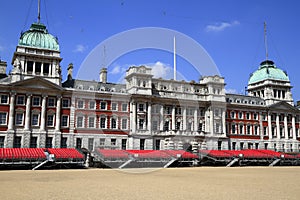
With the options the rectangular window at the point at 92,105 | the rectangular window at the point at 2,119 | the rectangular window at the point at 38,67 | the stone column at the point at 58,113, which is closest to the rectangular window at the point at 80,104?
the rectangular window at the point at 92,105

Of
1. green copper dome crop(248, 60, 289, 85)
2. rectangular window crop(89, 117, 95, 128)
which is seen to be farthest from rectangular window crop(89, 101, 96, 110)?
green copper dome crop(248, 60, 289, 85)

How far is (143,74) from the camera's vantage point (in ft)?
211

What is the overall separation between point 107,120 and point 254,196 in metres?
45.5

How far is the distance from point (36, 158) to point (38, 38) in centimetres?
2493

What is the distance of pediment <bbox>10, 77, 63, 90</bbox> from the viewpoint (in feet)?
181

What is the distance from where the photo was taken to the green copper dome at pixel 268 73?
3248 inches

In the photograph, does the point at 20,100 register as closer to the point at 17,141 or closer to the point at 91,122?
the point at 17,141

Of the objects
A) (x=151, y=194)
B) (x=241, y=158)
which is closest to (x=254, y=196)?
(x=151, y=194)

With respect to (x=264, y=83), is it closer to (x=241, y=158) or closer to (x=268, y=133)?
(x=268, y=133)

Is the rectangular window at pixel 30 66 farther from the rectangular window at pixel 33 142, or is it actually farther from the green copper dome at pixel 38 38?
the rectangular window at pixel 33 142

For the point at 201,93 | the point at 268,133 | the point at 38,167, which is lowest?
the point at 38,167

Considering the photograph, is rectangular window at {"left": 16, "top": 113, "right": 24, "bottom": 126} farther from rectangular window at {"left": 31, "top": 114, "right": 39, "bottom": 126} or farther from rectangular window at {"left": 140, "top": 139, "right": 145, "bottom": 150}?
rectangular window at {"left": 140, "top": 139, "right": 145, "bottom": 150}

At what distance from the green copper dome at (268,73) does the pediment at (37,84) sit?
172ft

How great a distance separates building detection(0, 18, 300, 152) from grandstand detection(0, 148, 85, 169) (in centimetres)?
800
